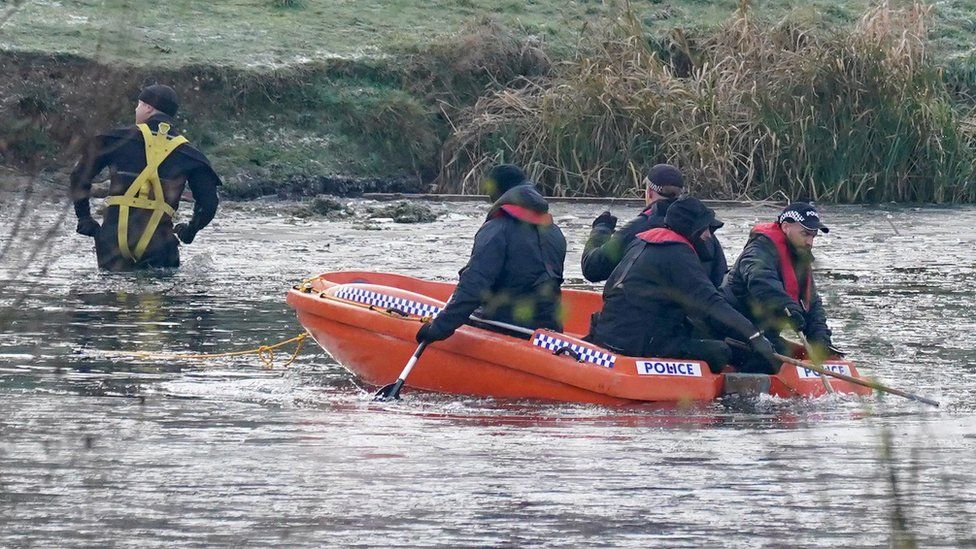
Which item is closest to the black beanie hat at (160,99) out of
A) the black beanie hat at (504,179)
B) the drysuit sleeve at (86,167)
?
the black beanie hat at (504,179)

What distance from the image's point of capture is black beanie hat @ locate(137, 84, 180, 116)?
39.5 feet

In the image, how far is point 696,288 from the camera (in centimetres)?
811

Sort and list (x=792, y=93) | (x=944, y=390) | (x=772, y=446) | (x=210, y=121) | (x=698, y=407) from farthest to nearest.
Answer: (x=210, y=121)
(x=792, y=93)
(x=944, y=390)
(x=698, y=407)
(x=772, y=446)

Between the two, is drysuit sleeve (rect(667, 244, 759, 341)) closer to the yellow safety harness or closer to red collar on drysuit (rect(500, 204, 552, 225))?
red collar on drysuit (rect(500, 204, 552, 225))

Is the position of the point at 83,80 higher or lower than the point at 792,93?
higher

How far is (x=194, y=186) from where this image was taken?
12.6 m

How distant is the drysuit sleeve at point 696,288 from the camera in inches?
319

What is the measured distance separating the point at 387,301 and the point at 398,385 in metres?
0.89

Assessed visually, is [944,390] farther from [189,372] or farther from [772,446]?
[189,372]

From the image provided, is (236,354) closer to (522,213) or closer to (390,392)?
(390,392)

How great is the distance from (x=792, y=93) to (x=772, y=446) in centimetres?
1154

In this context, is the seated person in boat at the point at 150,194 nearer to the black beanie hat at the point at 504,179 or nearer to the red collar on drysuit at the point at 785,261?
the black beanie hat at the point at 504,179

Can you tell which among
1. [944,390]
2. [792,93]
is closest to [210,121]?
[792,93]

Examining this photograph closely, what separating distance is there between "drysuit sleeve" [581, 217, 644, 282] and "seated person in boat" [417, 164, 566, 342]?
15.2 inches
